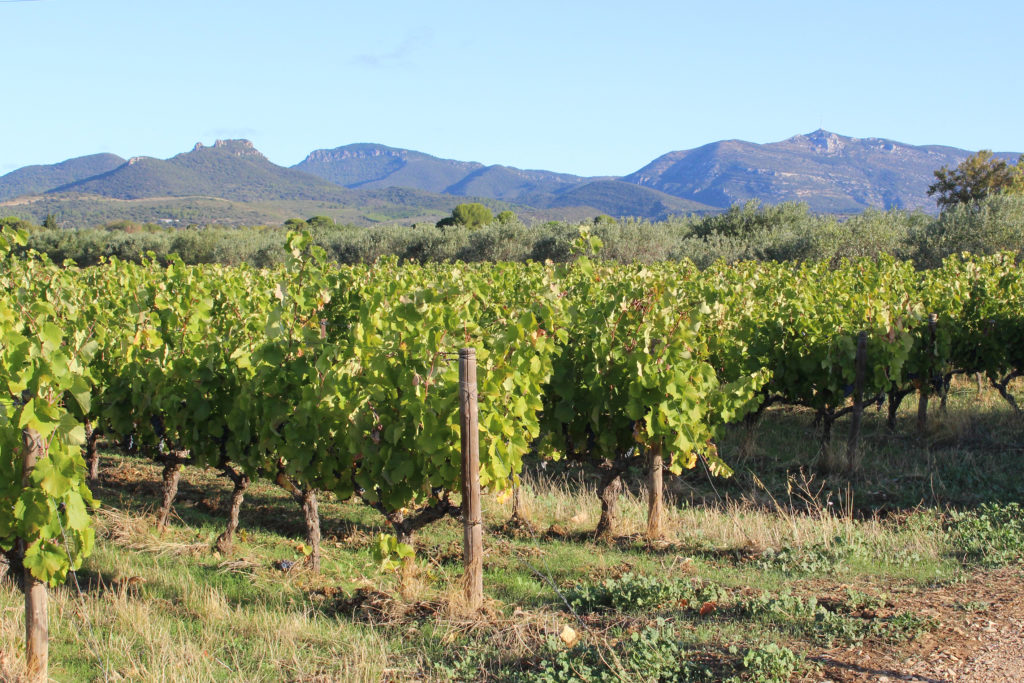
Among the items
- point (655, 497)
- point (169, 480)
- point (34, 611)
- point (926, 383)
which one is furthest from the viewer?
point (926, 383)

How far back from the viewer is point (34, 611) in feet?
11.4

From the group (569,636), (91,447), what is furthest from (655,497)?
(91,447)

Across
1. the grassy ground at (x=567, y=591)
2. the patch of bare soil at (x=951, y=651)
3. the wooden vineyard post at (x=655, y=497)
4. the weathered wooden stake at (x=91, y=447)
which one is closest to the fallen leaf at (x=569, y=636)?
the grassy ground at (x=567, y=591)

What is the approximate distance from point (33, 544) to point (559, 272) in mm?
4175

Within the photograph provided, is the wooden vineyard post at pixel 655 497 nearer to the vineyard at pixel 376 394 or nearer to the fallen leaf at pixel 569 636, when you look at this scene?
the vineyard at pixel 376 394

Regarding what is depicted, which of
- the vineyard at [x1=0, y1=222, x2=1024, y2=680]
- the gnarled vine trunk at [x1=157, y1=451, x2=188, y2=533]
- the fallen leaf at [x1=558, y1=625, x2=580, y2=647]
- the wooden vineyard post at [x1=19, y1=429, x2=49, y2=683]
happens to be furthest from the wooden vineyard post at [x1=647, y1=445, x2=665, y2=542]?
the wooden vineyard post at [x1=19, y1=429, x2=49, y2=683]

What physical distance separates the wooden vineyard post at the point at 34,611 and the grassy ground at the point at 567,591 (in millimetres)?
92

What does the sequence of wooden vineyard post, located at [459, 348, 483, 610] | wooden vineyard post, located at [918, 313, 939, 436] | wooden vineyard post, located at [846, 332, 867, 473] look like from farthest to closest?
wooden vineyard post, located at [918, 313, 939, 436] < wooden vineyard post, located at [846, 332, 867, 473] < wooden vineyard post, located at [459, 348, 483, 610]

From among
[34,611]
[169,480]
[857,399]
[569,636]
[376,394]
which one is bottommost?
[569,636]

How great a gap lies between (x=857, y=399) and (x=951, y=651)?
197 inches

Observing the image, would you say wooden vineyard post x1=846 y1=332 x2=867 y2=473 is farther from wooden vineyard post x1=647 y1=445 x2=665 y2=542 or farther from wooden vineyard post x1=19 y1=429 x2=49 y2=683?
wooden vineyard post x1=19 y1=429 x2=49 y2=683

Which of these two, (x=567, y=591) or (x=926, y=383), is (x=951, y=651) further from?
(x=926, y=383)

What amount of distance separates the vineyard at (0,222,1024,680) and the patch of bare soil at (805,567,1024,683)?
428 millimetres

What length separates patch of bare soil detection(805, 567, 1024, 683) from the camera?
3.33 metres
